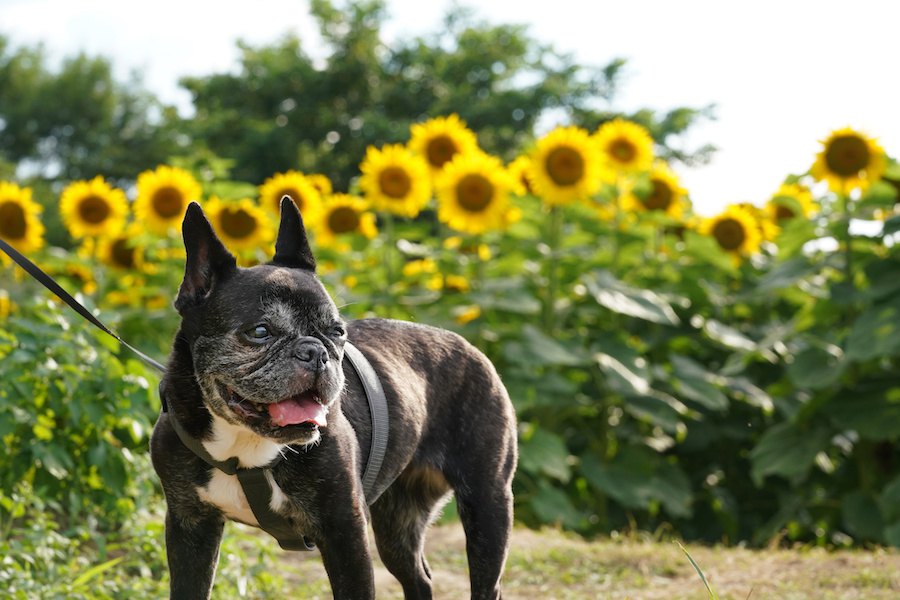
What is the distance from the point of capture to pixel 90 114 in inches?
1609

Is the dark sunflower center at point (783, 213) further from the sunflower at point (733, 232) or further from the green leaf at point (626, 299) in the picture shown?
the green leaf at point (626, 299)

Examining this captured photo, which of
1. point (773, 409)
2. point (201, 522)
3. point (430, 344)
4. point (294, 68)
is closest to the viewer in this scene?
point (201, 522)

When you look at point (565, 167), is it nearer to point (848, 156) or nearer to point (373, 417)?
point (848, 156)

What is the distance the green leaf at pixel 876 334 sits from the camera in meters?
7.10

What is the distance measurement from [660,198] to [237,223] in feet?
11.0

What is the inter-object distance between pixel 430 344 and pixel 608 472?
14.8ft

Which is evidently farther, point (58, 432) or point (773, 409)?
point (773, 409)

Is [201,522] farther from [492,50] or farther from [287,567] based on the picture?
[492,50]

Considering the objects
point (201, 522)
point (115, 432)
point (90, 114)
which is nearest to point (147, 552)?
point (115, 432)

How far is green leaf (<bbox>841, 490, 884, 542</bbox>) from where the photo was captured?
7.59 metres

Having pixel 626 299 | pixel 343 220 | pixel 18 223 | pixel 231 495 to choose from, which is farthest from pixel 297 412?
pixel 18 223

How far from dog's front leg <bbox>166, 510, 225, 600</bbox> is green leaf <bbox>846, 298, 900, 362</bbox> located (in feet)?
16.9

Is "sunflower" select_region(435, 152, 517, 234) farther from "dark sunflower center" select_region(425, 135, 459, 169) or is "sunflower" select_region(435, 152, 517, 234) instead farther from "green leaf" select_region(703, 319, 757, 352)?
"green leaf" select_region(703, 319, 757, 352)

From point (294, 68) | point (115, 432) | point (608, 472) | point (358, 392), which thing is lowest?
point (608, 472)
